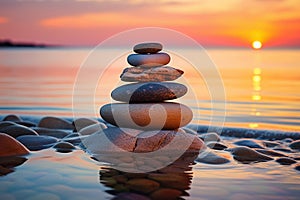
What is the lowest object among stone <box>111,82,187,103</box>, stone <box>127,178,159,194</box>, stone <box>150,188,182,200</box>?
stone <box>150,188,182,200</box>

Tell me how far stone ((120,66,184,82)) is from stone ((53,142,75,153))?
1.47 meters

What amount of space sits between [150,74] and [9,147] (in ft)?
8.25

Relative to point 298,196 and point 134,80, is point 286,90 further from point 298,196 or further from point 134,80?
point 298,196

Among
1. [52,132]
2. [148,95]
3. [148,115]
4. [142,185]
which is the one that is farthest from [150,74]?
[52,132]

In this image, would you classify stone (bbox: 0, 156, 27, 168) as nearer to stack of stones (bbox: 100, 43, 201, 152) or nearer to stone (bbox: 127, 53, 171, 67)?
stack of stones (bbox: 100, 43, 201, 152)

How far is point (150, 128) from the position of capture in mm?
7531

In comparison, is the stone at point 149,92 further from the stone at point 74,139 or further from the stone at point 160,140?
the stone at point 74,139

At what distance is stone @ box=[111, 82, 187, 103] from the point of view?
737 cm

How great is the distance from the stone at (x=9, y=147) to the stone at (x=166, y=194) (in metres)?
2.76

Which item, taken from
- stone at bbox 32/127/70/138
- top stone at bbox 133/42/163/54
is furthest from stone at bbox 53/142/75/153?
top stone at bbox 133/42/163/54

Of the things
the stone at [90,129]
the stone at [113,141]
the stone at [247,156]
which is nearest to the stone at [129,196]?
the stone at [113,141]

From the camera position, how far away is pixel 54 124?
32.9 feet

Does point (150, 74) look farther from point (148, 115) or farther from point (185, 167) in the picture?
point (185, 167)

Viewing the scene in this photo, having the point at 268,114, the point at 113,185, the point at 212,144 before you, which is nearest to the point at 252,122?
the point at 268,114
